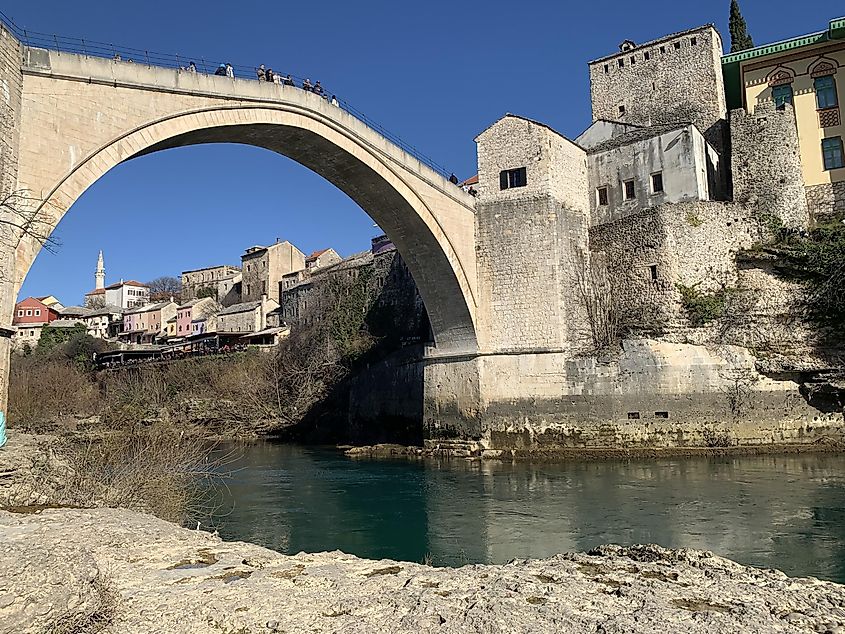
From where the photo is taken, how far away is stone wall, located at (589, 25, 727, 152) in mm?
25000

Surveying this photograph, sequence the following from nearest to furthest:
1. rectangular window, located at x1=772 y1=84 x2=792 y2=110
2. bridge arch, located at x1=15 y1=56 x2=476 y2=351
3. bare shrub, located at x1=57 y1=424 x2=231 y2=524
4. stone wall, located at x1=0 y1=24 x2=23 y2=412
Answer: bare shrub, located at x1=57 y1=424 x2=231 y2=524, stone wall, located at x1=0 y1=24 x2=23 y2=412, bridge arch, located at x1=15 y1=56 x2=476 y2=351, rectangular window, located at x1=772 y1=84 x2=792 y2=110

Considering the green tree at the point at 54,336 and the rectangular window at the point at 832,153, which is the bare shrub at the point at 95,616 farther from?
the green tree at the point at 54,336

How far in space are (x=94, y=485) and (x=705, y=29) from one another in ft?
85.1

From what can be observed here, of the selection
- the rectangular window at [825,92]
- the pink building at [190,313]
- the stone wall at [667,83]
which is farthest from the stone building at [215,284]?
the rectangular window at [825,92]

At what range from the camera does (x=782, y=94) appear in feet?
70.7

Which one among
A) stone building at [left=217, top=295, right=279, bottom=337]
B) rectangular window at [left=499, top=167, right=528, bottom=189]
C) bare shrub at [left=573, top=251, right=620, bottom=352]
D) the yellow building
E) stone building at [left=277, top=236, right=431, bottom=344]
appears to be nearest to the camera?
bare shrub at [left=573, top=251, right=620, bottom=352]

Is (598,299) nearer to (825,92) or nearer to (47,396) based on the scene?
(825,92)

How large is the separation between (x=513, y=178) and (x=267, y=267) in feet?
113

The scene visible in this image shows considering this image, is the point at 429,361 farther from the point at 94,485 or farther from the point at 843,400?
the point at 94,485

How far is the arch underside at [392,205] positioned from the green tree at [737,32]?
18002mm

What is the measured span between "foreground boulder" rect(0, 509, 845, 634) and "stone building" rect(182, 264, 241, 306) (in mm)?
52581

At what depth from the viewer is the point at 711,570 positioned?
517cm

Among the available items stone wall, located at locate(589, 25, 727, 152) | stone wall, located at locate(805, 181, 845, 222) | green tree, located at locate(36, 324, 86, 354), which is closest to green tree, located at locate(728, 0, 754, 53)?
stone wall, located at locate(589, 25, 727, 152)

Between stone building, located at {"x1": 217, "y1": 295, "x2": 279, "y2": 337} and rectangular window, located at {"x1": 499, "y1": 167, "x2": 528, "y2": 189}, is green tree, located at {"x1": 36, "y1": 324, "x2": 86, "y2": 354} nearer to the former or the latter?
stone building, located at {"x1": 217, "y1": 295, "x2": 279, "y2": 337}
